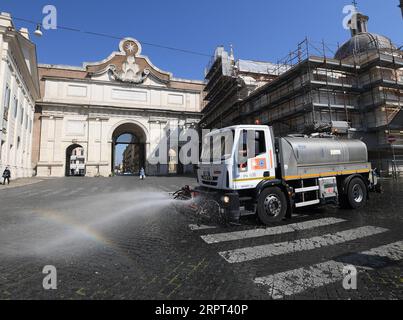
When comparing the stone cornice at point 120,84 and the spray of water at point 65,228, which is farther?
the stone cornice at point 120,84

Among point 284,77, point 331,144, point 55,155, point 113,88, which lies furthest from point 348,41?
point 55,155

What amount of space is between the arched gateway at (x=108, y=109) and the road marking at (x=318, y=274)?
119 ft

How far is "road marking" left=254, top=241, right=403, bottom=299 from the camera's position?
291cm

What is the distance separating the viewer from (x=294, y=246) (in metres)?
4.43

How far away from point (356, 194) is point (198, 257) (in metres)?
7.09

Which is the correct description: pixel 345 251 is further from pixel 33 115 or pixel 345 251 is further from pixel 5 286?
pixel 33 115

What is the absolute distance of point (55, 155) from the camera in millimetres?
35281

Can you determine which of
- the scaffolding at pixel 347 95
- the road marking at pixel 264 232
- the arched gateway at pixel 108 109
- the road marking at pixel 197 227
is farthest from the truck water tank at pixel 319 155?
the arched gateway at pixel 108 109

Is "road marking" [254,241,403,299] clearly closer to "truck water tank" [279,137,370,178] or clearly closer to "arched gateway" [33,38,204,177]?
"truck water tank" [279,137,370,178]

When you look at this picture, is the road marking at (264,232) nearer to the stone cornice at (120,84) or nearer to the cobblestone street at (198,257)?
the cobblestone street at (198,257)

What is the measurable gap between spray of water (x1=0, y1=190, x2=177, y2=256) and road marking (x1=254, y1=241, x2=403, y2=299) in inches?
121

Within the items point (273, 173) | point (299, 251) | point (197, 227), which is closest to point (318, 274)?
point (299, 251)

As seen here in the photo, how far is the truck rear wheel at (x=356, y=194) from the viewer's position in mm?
7793

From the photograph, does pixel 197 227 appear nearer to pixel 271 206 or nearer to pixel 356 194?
pixel 271 206
